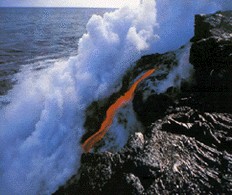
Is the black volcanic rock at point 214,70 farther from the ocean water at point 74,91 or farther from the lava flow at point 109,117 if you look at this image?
the lava flow at point 109,117

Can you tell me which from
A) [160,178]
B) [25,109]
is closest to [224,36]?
[160,178]

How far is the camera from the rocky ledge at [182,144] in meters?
4.04

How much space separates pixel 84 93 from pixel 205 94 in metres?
4.62

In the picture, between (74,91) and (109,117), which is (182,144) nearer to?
(109,117)

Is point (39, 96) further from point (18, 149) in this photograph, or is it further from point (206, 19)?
point (206, 19)

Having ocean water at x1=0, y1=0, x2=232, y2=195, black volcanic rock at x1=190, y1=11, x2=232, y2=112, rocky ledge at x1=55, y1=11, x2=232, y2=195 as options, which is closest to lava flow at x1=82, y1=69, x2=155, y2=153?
ocean water at x1=0, y1=0, x2=232, y2=195

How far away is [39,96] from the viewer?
10.6 m

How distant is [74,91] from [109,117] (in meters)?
2.29

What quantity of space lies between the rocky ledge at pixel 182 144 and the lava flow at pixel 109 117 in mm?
864

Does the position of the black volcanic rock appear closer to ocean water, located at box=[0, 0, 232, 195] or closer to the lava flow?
ocean water, located at box=[0, 0, 232, 195]

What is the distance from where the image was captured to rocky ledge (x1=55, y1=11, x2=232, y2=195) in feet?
13.2

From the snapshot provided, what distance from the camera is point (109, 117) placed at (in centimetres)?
764

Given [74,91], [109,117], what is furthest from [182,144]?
[74,91]

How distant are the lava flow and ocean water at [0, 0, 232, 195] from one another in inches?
13.0
